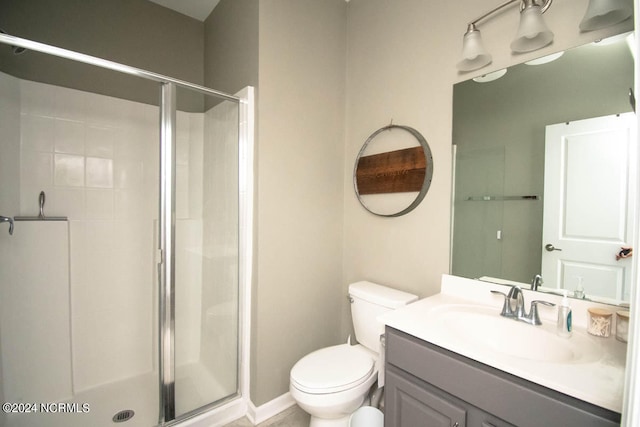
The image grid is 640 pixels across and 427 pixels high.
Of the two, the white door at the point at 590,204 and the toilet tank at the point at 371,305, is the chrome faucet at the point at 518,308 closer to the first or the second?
→ the white door at the point at 590,204

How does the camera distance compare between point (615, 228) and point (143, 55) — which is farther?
point (143, 55)

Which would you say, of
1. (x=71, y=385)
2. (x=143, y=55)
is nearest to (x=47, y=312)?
(x=71, y=385)

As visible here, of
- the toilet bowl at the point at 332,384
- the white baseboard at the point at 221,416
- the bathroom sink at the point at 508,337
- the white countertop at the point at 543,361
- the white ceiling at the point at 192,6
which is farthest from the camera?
the white ceiling at the point at 192,6

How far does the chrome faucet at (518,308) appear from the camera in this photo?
108 centimetres

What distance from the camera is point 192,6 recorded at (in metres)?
2.11

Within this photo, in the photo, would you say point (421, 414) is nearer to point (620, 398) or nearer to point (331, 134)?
point (620, 398)

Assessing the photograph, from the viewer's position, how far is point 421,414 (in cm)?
99

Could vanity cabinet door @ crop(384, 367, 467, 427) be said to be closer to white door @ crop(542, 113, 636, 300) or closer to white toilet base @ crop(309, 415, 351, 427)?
white toilet base @ crop(309, 415, 351, 427)

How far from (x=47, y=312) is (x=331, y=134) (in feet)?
6.92

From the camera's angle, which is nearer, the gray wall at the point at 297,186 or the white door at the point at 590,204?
the white door at the point at 590,204

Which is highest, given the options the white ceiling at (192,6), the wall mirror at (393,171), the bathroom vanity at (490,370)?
the white ceiling at (192,6)

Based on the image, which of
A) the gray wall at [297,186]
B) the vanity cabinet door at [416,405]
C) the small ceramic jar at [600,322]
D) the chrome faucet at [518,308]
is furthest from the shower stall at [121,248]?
the small ceramic jar at [600,322]

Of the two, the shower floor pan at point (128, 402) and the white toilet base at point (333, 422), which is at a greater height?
the white toilet base at point (333, 422)

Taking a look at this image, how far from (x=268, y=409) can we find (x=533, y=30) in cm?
230
